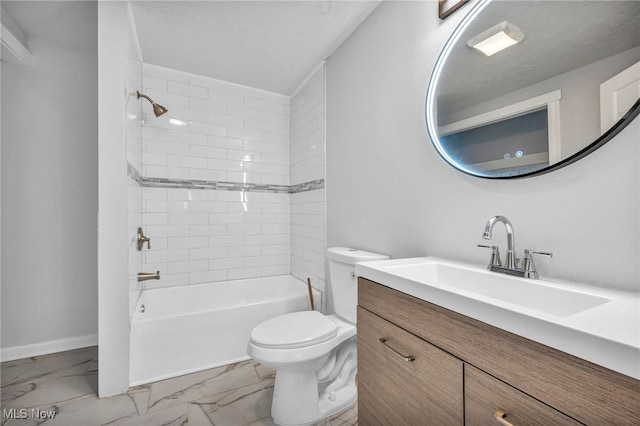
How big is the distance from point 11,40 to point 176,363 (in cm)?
241

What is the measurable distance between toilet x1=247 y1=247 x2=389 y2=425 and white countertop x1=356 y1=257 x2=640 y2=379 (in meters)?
0.76

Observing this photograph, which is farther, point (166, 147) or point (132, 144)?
point (166, 147)

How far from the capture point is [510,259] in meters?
0.99

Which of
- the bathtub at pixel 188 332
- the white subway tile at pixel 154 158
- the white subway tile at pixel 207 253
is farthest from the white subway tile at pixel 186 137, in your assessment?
the bathtub at pixel 188 332

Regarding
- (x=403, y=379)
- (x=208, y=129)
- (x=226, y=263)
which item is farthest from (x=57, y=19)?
(x=403, y=379)

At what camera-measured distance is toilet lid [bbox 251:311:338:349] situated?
4.56 ft

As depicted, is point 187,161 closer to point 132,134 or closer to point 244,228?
point 132,134

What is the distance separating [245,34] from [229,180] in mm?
1278

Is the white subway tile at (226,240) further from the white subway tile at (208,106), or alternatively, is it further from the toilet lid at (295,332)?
the toilet lid at (295,332)

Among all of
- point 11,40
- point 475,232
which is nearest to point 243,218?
point 11,40

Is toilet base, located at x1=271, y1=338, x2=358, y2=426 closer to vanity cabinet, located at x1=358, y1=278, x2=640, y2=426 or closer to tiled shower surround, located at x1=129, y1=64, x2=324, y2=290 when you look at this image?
vanity cabinet, located at x1=358, y1=278, x2=640, y2=426

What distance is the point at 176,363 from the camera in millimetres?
1903

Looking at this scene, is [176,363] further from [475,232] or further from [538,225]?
[538,225]

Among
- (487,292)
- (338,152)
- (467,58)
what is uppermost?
(467,58)
